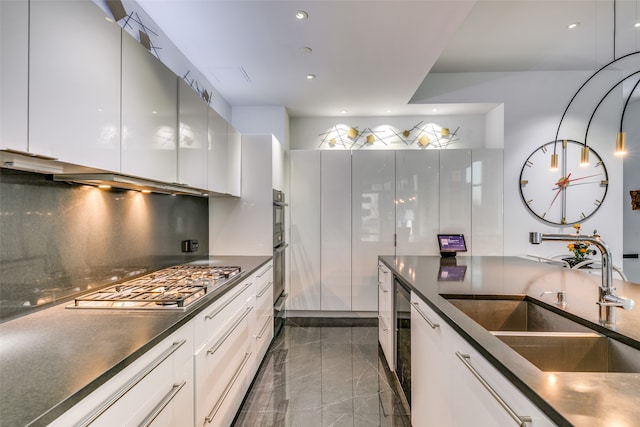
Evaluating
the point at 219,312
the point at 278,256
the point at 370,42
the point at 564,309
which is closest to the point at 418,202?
the point at 278,256

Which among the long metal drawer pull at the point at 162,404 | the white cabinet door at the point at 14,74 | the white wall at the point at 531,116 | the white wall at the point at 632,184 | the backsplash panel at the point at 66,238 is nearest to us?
the white cabinet door at the point at 14,74

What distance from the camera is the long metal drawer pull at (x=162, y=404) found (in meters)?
0.92

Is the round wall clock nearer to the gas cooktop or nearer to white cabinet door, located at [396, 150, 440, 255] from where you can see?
white cabinet door, located at [396, 150, 440, 255]

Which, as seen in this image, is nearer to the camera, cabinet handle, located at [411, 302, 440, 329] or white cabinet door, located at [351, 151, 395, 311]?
cabinet handle, located at [411, 302, 440, 329]

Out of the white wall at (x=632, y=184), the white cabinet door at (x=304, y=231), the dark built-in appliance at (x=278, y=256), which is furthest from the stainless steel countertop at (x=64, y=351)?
the white wall at (x=632, y=184)

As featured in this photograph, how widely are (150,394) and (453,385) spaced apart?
3.61ft

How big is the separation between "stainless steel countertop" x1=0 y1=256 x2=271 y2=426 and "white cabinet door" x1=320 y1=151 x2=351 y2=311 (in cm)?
243

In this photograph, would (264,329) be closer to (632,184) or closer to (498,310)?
(498,310)

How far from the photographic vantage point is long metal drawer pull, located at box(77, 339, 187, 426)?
0.71m

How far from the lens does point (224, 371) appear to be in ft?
5.31

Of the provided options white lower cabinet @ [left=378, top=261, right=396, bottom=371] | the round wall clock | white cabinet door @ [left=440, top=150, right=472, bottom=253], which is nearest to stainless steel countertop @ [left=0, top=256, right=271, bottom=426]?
white lower cabinet @ [left=378, top=261, right=396, bottom=371]

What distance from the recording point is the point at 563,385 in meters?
0.67

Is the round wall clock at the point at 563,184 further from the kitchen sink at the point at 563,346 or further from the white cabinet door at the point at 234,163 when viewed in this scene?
the white cabinet door at the point at 234,163

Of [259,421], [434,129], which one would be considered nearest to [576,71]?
[434,129]
